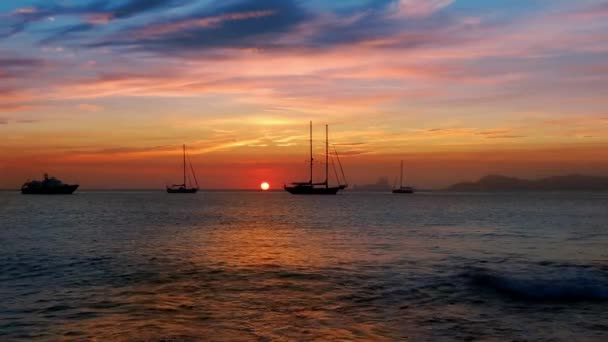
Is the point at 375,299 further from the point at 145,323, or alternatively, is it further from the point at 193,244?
the point at 193,244

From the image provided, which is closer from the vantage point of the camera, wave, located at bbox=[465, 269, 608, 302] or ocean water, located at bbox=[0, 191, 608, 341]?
ocean water, located at bbox=[0, 191, 608, 341]

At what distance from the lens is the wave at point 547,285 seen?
79.0ft

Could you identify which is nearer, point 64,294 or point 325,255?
point 64,294

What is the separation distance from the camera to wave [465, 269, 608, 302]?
79.0 feet

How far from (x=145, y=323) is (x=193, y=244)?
29763 millimetres

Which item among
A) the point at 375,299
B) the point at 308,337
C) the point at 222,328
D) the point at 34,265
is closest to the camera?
the point at 308,337

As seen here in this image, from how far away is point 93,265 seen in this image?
3359 cm

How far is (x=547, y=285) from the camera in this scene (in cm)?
2619

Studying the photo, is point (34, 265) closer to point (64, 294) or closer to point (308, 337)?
point (64, 294)

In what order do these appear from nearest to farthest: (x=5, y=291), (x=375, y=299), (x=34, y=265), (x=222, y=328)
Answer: (x=222, y=328)
(x=375, y=299)
(x=5, y=291)
(x=34, y=265)

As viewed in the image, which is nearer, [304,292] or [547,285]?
[304,292]

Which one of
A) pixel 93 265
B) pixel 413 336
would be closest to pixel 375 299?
pixel 413 336

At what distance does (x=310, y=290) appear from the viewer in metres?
25.2

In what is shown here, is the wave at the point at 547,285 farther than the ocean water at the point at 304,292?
Yes
